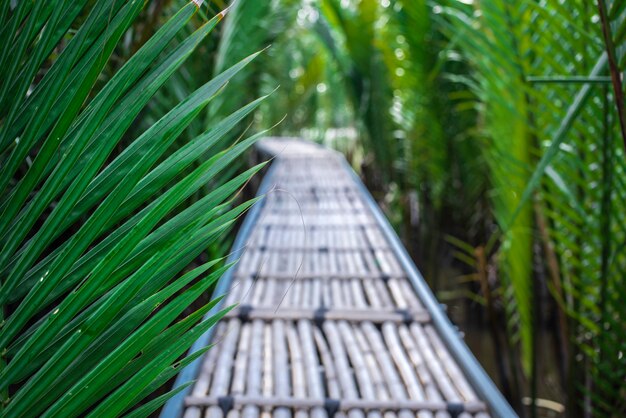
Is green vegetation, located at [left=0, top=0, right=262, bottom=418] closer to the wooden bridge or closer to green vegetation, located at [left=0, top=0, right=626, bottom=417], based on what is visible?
green vegetation, located at [left=0, top=0, right=626, bottom=417]

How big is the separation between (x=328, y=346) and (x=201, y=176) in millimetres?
873

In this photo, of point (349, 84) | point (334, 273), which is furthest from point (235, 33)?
point (349, 84)

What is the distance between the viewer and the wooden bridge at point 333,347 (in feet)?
3.21

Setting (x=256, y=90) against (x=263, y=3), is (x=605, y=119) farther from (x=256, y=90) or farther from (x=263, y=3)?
(x=256, y=90)

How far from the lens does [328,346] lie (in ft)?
4.06

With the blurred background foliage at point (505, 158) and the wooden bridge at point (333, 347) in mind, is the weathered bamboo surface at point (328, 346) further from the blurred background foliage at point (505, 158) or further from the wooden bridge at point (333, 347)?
the blurred background foliage at point (505, 158)

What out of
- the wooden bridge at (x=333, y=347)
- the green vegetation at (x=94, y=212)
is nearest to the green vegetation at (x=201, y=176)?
the green vegetation at (x=94, y=212)

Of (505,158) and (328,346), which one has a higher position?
(505,158)

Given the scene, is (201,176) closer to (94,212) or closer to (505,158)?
(94,212)

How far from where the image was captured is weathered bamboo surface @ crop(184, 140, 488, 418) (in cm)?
98

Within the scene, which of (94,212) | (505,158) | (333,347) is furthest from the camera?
(505,158)

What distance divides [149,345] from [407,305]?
39.1 inches

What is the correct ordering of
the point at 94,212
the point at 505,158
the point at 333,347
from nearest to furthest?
the point at 94,212 < the point at 333,347 < the point at 505,158

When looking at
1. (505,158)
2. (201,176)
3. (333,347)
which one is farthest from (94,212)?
(505,158)
